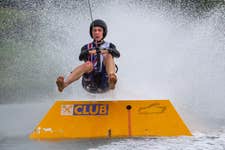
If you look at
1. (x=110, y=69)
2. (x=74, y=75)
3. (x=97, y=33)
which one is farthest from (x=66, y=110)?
(x=97, y=33)

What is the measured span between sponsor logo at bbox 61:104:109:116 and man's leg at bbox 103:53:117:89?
304 millimetres

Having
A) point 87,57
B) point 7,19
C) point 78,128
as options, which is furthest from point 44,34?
point 78,128

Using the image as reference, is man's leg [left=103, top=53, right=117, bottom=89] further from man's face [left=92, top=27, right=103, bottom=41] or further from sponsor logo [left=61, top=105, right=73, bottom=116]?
sponsor logo [left=61, top=105, right=73, bottom=116]

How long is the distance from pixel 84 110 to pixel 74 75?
1.85 feet

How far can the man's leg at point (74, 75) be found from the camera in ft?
18.5

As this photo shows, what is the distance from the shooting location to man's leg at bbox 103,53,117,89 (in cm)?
550

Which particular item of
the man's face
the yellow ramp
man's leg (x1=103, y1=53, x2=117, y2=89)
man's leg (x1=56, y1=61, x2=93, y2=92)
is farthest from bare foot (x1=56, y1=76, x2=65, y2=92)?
the man's face

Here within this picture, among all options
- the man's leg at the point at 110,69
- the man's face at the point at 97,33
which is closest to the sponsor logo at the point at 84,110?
the man's leg at the point at 110,69

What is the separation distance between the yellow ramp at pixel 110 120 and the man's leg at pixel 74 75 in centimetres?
28

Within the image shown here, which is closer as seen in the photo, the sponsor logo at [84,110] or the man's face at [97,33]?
the sponsor logo at [84,110]

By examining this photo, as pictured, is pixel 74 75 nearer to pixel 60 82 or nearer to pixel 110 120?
pixel 60 82

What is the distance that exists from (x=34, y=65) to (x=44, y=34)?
3.01 meters

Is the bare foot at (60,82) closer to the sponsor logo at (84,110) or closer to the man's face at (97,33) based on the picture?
the sponsor logo at (84,110)

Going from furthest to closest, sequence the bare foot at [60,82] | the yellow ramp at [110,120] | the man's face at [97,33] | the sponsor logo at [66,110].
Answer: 1. the man's face at [97,33]
2. the bare foot at [60,82]
3. the sponsor logo at [66,110]
4. the yellow ramp at [110,120]
